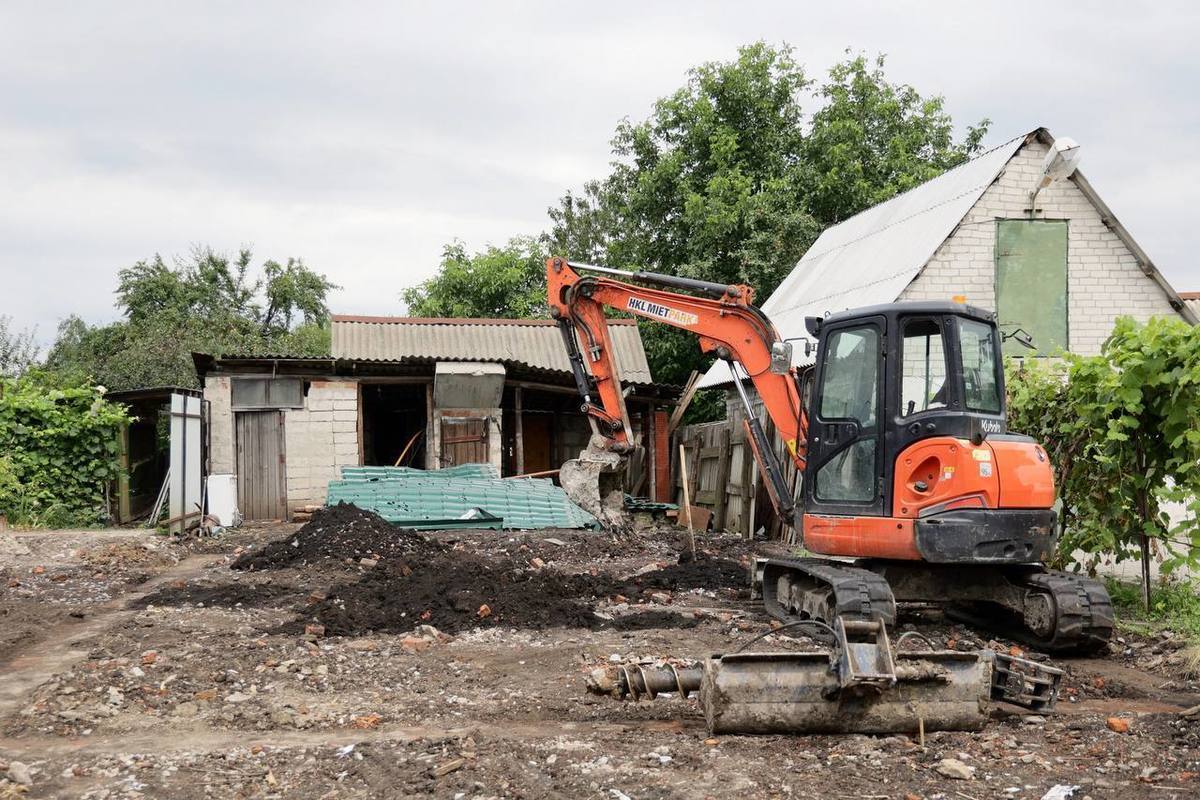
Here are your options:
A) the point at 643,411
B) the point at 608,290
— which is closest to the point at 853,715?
the point at 608,290

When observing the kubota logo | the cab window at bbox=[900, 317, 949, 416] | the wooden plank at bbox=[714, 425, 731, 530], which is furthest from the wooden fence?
the cab window at bbox=[900, 317, 949, 416]

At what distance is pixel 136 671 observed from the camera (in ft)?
21.8

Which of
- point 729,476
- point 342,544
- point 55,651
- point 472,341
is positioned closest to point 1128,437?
point 342,544

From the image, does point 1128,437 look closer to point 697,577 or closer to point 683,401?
point 697,577

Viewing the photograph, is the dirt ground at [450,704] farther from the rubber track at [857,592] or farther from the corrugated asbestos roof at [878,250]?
the corrugated asbestos roof at [878,250]

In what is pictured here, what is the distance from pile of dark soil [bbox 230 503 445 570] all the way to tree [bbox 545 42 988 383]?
1213 cm

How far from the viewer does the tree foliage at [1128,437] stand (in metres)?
8.23

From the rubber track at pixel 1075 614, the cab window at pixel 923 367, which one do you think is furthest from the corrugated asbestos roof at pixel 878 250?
the rubber track at pixel 1075 614

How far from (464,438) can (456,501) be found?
3.47 m

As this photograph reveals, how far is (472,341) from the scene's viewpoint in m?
20.3

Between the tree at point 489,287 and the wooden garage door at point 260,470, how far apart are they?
14.2 meters

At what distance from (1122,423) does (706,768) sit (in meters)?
5.54

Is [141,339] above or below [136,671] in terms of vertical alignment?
above

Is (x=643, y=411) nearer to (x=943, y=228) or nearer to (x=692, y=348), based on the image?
(x=692, y=348)
